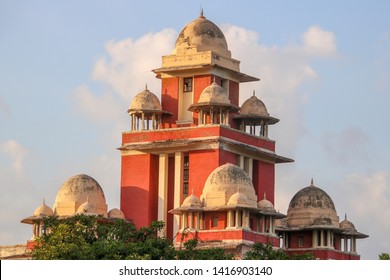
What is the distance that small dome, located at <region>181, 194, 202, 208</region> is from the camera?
62.5 meters

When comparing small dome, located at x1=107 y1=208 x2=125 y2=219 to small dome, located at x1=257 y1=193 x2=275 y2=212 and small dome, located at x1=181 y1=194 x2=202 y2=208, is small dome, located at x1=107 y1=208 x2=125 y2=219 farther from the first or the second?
small dome, located at x1=257 y1=193 x2=275 y2=212

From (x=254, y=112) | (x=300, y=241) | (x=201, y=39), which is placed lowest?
(x=300, y=241)

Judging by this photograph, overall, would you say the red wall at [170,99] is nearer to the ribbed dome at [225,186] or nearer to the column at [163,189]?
the column at [163,189]

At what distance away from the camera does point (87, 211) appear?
63.8m

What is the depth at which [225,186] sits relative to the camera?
6247cm

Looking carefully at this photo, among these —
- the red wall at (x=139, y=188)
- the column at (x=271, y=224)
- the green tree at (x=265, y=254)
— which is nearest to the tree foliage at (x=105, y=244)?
the green tree at (x=265, y=254)

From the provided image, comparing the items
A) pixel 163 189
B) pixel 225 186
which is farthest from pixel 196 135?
pixel 225 186

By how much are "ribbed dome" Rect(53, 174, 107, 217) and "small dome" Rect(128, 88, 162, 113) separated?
3.85 metres

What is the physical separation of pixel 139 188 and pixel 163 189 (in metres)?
1.07

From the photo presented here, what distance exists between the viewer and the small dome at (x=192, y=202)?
62.5 metres

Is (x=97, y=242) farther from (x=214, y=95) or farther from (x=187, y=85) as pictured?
(x=187, y=85)
